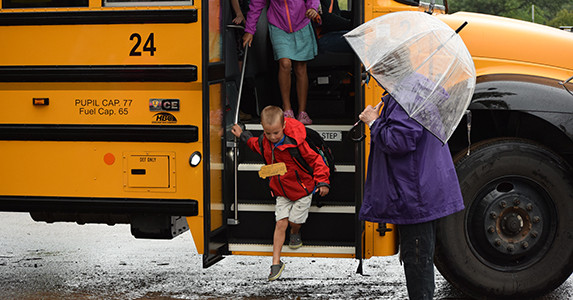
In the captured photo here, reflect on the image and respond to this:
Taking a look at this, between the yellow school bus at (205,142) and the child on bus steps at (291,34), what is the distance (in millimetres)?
655

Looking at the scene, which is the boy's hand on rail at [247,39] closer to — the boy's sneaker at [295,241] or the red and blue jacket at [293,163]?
the red and blue jacket at [293,163]

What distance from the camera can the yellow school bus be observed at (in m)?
4.80

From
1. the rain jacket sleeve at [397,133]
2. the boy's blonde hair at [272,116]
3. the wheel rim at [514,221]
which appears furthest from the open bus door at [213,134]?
the wheel rim at [514,221]

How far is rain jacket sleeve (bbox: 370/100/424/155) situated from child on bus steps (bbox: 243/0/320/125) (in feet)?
5.72

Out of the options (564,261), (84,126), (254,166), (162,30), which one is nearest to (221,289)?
(254,166)

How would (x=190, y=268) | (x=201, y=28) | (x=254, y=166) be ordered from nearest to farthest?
(x=201, y=28)
(x=254, y=166)
(x=190, y=268)

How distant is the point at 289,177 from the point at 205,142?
576 millimetres

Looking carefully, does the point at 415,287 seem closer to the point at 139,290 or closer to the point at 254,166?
the point at 254,166

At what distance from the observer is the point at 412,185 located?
384cm

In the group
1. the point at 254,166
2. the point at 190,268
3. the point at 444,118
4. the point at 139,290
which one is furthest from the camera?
the point at 190,268

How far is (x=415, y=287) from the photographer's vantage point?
3.89 m

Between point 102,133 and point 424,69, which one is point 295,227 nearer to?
point 102,133

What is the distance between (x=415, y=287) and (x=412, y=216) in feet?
1.14

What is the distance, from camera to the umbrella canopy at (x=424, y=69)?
12.0 feet
